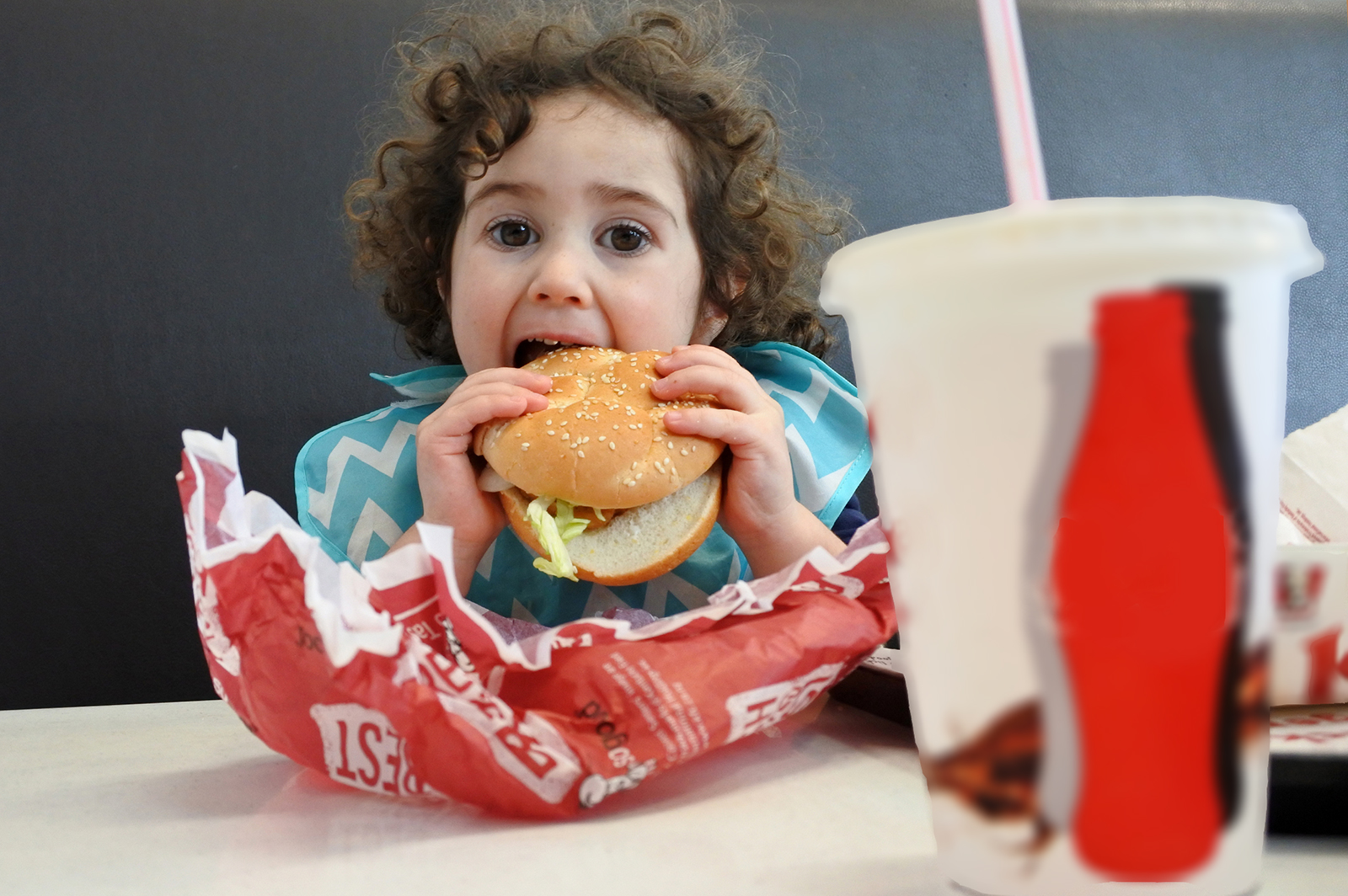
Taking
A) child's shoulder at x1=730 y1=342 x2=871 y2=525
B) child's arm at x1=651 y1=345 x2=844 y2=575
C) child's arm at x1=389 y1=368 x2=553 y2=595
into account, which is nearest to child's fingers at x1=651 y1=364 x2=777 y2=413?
child's arm at x1=651 y1=345 x2=844 y2=575

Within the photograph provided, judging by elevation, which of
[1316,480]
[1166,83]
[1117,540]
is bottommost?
[1316,480]

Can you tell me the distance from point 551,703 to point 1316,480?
2.02ft

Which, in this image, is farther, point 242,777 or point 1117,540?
point 242,777

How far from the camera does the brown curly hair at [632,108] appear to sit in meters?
1.42

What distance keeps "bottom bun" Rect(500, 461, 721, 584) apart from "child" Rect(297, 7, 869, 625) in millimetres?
67

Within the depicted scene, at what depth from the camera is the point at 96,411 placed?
148 cm

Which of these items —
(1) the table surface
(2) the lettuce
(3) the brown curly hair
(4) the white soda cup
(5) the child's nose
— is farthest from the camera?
(3) the brown curly hair

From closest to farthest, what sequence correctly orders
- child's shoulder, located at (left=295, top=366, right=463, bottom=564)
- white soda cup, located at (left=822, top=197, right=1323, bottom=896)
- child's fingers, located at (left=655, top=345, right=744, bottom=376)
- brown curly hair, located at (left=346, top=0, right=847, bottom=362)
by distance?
white soda cup, located at (left=822, top=197, right=1323, bottom=896)
child's fingers, located at (left=655, top=345, right=744, bottom=376)
child's shoulder, located at (left=295, top=366, right=463, bottom=564)
brown curly hair, located at (left=346, top=0, right=847, bottom=362)

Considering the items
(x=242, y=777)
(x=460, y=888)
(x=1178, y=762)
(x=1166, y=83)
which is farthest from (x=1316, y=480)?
(x=1166, y=83)

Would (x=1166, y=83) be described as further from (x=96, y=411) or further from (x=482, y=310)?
(x=96, y=411)

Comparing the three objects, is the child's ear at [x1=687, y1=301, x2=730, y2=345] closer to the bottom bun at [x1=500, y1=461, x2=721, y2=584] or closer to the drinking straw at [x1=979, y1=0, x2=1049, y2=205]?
the bottom bun at [x1=500, y1=461, x2=721, y2=584]

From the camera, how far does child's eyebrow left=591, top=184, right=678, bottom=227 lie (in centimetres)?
126

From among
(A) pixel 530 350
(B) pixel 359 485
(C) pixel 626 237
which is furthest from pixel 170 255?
(C) pixel 626 237

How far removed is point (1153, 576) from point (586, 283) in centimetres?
97
